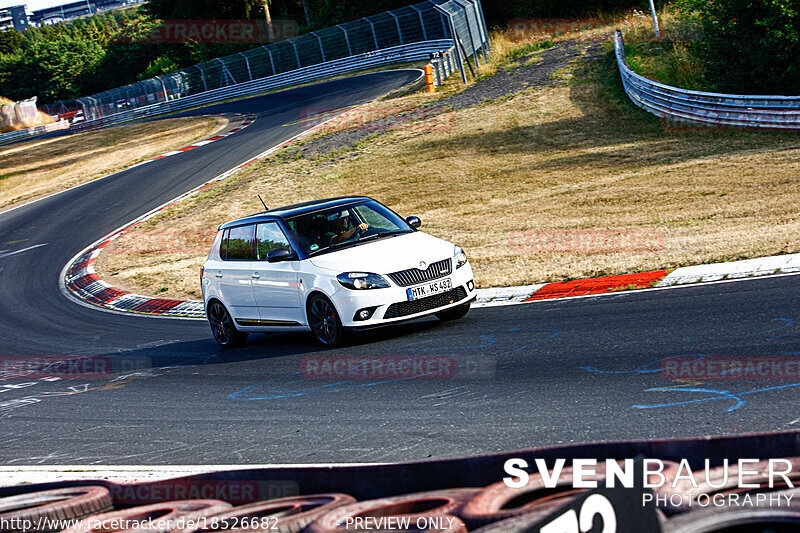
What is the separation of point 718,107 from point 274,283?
56.3 ft

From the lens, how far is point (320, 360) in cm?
961

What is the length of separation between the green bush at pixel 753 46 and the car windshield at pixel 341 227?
708 inches

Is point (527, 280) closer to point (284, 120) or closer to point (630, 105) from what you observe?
point (630, 105)

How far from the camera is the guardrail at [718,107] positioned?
71.3 ft

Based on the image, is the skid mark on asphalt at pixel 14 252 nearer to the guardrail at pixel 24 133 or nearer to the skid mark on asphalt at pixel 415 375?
the skid mark on asphalt at pixel 415 375

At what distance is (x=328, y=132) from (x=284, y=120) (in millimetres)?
6230

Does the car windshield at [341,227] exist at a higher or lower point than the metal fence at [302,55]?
lower

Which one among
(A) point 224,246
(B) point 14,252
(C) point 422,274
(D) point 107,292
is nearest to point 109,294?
(D) point 107,292

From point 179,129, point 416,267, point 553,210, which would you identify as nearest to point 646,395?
point 416,267

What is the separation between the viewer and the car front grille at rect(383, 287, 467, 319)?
32.2 feet

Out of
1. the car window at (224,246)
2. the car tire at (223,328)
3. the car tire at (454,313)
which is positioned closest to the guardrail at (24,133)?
the car window at (224,246)

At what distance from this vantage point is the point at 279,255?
419 inches

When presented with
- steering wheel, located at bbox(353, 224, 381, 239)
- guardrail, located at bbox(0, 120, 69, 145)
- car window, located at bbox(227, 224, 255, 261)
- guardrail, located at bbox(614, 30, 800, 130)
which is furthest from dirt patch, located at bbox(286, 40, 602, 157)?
guardrail, located at bbox(0, 120, 69, 145)

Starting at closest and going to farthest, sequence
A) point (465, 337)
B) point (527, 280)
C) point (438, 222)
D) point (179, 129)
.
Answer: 1. point (465, 337)
2. point (527, 280)
3. point (438, 222)
4. point (179, 129)
